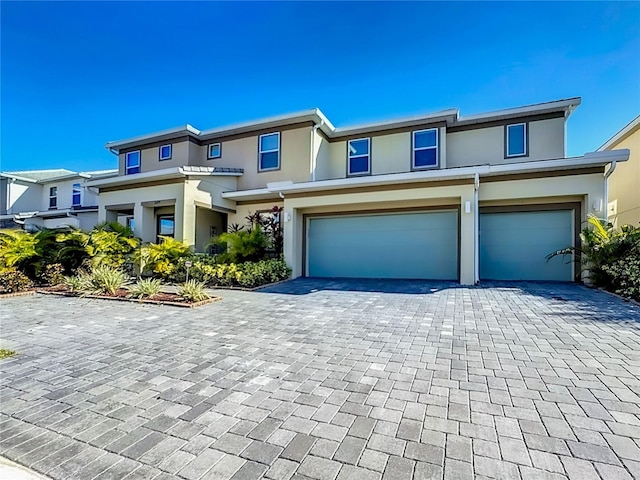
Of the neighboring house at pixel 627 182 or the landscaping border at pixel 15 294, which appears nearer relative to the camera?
the landscaping border at pixel 15 294

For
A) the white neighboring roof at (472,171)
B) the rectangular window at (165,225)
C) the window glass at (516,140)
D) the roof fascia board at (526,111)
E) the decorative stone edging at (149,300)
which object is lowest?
the decorative stone edging at (149,300)

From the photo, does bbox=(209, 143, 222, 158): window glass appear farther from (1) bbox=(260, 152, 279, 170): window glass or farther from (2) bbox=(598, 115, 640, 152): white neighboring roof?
(2) bbox=(598, 115, 640, 152): white neighboring roof

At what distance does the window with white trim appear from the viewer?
15.7m

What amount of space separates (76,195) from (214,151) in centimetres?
1186

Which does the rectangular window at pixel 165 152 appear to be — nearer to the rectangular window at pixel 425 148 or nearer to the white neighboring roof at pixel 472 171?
the white neighboring roof at pixel 472 171

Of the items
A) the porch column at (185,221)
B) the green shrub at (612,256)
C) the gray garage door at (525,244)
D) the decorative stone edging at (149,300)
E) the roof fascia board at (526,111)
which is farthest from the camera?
the porch column at (185,221)

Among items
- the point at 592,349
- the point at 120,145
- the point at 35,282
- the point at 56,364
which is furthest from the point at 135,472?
the point at 120,145

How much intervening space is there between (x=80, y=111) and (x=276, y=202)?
9.97 meters

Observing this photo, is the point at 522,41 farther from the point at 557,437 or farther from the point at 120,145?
the point at 120,145

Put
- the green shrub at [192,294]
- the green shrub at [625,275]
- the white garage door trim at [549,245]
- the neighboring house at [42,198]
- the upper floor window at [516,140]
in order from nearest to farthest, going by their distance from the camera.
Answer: the green shrub at [625,275], the green shrub at [192,294], the white garage door trim at [549,245], the upper floor window at [516,140], the neighboring house at [42,198]

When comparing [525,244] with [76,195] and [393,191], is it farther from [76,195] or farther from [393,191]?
[76,195]

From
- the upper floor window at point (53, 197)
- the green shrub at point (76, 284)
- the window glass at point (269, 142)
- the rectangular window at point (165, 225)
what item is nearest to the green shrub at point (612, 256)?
the window glass at point (269, 142)

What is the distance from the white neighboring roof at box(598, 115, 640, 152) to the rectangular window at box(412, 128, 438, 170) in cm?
771

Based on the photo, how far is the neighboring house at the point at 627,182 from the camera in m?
12.6
